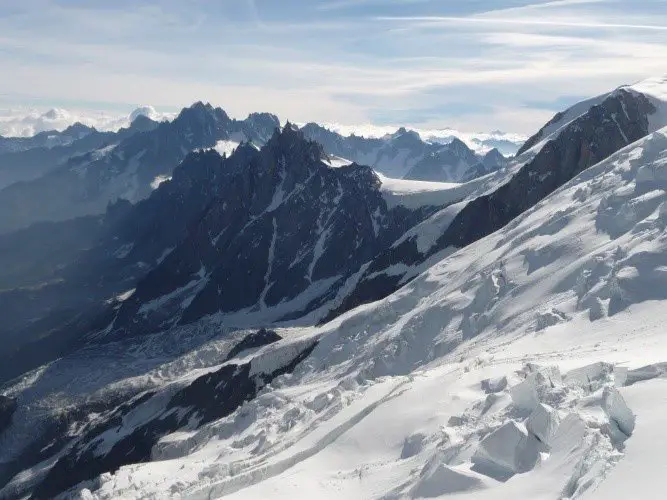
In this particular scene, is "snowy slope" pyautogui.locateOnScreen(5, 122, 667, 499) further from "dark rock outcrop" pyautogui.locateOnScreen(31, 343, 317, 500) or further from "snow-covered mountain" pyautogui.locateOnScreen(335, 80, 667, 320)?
"snow-covered mountain" pyautogui.locateOnScreen(335, 80, 667, 320)

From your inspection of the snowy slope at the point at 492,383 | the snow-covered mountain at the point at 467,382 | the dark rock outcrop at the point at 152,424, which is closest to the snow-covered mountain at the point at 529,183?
the snow-covered mountain at the point at 467,382

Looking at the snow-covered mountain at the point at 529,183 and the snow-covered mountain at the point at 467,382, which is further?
the snow-covered mountain at the point at 529,183

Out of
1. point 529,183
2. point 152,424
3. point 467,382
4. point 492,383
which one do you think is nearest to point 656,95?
point 529,183

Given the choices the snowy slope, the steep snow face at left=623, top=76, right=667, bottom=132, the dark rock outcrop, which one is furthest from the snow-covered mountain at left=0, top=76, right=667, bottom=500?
the steep snow face at left=623, top=76, right=667, bottom=132

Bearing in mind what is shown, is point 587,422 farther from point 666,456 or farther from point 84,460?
point 84,460

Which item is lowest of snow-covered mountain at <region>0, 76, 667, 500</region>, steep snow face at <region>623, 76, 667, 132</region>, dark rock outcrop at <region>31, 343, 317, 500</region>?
dark rock outcrop at <region>31, 343, 317, 500</region>

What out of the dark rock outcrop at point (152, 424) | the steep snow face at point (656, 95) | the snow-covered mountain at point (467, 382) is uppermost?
the steep snow face at point (656, 95)

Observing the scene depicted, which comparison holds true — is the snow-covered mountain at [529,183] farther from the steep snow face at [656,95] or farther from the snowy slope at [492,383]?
the snowy slope at [492,383]

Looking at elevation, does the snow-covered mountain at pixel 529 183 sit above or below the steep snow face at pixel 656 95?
below

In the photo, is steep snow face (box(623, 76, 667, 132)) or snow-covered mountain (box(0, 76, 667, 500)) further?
steep snow face (box(623, 76, 667, 132))

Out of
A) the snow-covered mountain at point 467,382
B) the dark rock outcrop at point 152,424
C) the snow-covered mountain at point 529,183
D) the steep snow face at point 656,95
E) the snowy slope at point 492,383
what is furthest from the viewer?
the snow-covered mountain at point 529,183
